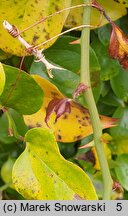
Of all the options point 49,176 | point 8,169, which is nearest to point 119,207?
point 49,176

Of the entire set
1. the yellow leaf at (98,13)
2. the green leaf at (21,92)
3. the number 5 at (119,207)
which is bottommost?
the number 5 at (119,207)

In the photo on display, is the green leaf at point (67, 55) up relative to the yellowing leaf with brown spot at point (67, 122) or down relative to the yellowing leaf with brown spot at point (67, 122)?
up

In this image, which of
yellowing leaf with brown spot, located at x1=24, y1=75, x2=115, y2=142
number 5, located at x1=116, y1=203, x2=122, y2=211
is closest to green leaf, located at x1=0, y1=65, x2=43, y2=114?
yellowing leaf with brown spot, located at x1=24, y1=75, x2=115, y2=142

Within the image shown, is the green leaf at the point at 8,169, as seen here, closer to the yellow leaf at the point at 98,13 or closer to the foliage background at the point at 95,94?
the foliage background at the point at 95,94

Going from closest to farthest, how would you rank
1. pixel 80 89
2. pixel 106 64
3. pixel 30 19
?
pixel 80 89, pixel 30 19, pixel 106 64

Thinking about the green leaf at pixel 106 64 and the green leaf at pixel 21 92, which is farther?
the green leaf at pixel 106 64

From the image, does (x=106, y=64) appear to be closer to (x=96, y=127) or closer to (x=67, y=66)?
(x=67, y=66)

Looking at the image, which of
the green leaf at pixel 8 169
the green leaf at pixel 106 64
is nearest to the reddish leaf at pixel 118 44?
the green leaf at pixel 106 64
